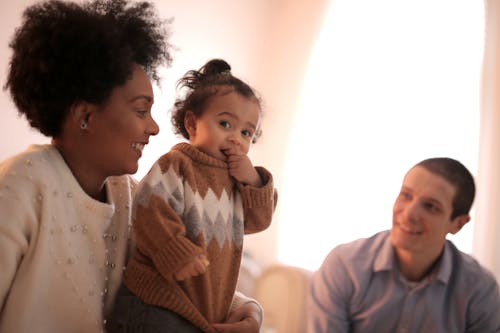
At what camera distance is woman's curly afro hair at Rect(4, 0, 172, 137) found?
4.56 ft

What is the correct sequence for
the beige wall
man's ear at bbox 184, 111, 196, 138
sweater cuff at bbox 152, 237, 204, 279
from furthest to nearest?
1. the beige wall
2. man's ear at bbox 184, 111, 196, 138
3. sweater cuff at bbox 152, 237, 204, 279

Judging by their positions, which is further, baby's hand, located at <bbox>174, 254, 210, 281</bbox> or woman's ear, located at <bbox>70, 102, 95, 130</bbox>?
woman's ear, located at <bbox>70, 102, 95, 130</bbox>

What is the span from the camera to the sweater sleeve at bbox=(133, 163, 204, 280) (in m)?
1.24

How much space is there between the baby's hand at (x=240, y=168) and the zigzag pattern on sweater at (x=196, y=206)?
6cm

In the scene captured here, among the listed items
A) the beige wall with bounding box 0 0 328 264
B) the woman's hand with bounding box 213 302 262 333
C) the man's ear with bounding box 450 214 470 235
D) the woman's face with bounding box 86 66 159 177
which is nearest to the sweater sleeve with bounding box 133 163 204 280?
the woman's face with bounding box 86 66 159 177

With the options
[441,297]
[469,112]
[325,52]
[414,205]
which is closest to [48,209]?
[414,205]

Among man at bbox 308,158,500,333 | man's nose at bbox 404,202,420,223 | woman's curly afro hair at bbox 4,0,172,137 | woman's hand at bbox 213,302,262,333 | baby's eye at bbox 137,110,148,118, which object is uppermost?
woman's curly afro hair at bbox 4,0,172,137

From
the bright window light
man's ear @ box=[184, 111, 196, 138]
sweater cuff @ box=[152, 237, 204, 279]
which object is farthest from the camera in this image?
the bright window light

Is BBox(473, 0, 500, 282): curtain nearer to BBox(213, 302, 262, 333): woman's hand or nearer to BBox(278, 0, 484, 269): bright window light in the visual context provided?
BBox(278, 0, 484, 269): bright window light

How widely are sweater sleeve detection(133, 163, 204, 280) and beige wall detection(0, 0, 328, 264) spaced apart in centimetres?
189

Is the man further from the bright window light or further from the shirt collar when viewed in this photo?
the bright window light

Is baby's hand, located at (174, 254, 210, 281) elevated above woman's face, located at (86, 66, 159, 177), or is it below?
below

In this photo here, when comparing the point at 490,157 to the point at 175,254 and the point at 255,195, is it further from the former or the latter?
the point at 175,254

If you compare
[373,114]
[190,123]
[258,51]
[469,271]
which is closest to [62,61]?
[190,123]
